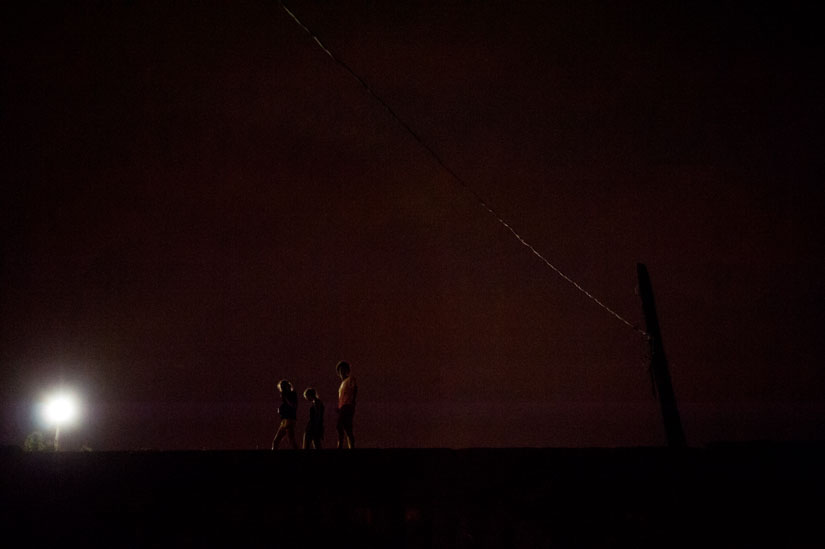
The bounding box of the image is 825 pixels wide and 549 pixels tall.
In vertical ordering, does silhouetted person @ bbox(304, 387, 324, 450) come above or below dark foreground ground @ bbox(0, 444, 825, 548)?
above

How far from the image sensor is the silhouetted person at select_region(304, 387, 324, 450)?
12078mm

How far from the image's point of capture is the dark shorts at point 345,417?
12094mm

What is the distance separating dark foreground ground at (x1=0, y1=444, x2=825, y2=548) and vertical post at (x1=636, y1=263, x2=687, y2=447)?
7660 mm

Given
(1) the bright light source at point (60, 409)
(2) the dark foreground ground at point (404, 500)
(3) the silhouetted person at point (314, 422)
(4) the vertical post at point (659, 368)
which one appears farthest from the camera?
(1) the bright light source at point (60, 409)

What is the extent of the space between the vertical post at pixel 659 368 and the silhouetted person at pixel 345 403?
7314 mm

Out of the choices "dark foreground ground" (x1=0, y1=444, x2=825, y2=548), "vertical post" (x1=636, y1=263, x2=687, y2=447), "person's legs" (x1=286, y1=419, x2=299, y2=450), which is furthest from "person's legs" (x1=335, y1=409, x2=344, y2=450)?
"vertical post" (x1=636, y1=263, x2=687, y2=447)

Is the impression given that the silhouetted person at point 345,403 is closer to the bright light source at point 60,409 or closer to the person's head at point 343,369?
the person's head at point 343,369

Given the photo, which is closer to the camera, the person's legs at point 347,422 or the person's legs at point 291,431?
the person's legs at point 347,422

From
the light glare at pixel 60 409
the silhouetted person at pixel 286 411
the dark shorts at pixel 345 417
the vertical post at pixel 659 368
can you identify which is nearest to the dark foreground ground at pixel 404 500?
the dark shorts at pixel 345 417

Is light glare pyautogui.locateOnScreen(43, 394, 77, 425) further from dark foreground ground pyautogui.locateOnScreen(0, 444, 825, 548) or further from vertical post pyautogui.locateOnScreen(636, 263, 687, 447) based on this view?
vertical post pyautogui.locateOnScreen(636, 263, 687, 447)

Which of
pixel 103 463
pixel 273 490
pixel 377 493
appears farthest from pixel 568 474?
pixel 103 463

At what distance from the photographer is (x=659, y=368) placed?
15.2 metres

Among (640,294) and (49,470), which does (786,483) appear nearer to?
(49,470)

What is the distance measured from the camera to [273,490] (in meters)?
6.72
